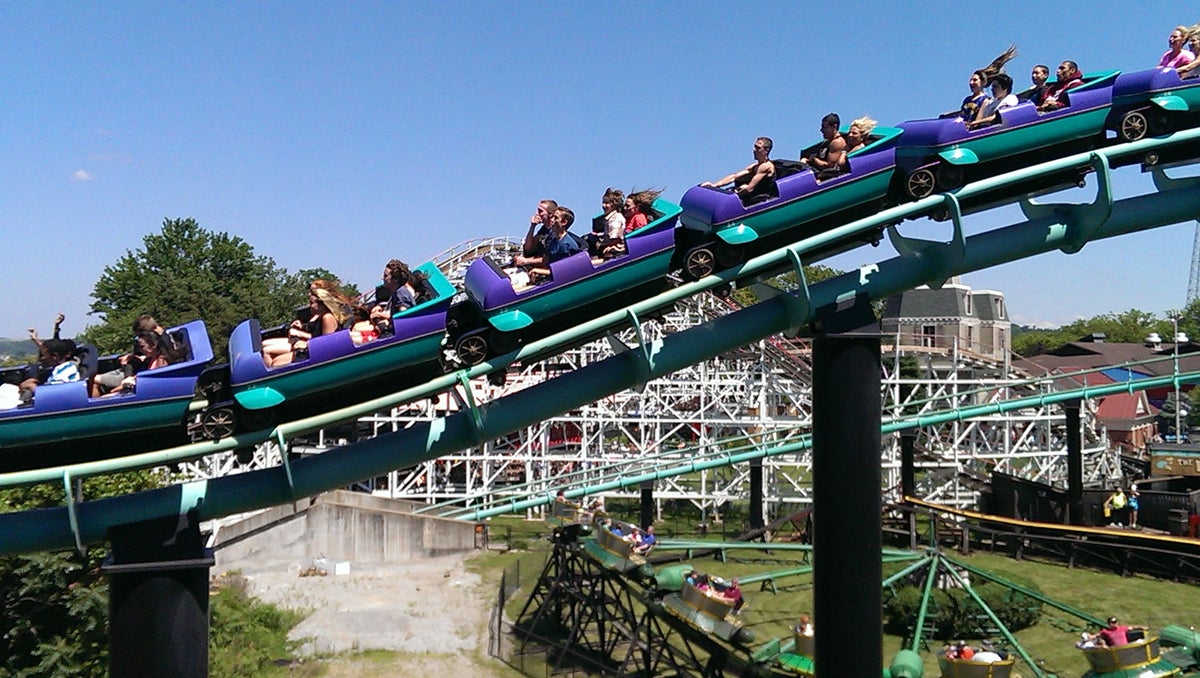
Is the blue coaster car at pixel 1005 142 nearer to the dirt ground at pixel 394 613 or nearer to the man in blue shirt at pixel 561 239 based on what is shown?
the man in blue shirt at pixel 561 239

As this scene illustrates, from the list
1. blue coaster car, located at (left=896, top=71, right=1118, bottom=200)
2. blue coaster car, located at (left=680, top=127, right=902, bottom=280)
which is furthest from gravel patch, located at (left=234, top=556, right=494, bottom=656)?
blue coaster car, located at (left=896, top=71, right=1118, bottom=200)

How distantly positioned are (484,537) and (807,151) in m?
11.4

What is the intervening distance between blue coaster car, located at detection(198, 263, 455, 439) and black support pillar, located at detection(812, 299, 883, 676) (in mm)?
2266

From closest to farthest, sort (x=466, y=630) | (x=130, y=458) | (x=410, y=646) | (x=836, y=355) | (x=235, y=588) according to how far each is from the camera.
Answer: (x=130, y=458) < (x=836, y=355) < (x=410, y=646) < (x=466, y=630) < (x=235, y=588)

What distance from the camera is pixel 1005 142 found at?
18.9 feet

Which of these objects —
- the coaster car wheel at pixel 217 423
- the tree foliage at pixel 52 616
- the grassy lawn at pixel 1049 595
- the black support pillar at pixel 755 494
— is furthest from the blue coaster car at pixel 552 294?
the black support pillar at pixel 755 494

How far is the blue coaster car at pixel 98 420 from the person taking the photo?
4.51 metres

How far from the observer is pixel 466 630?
10969mm

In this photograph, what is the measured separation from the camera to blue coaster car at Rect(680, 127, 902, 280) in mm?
5406

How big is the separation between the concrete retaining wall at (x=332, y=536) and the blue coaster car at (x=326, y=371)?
9.97 m

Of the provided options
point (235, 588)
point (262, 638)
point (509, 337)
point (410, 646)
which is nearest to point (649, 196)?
point (509, 337)

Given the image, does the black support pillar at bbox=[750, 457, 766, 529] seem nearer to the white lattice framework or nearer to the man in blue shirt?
the white lattice framework

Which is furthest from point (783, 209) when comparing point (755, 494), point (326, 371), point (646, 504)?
point (755, 494)

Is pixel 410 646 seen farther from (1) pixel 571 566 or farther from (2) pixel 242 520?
(2) pixel 242 520
